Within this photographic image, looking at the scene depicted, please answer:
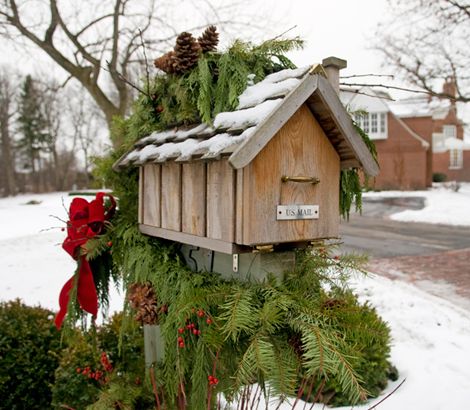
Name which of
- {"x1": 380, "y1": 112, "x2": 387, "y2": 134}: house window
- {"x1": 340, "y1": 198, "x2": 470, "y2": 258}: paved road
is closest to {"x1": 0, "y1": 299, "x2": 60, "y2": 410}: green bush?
{"x1": 340, "y1": 198, "x2": 470, "y2": 258}: paved road

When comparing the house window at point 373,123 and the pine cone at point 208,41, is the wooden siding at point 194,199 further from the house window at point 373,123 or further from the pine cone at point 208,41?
the house window at point 373,123

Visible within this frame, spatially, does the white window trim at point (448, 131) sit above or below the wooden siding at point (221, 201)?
above

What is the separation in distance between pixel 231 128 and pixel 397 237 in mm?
9710

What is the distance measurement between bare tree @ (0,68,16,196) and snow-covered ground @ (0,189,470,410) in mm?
23431

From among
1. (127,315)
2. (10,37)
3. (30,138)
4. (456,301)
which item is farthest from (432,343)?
(30,138)

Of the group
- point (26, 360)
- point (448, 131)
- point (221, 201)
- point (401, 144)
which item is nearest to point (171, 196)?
point (221, 201)

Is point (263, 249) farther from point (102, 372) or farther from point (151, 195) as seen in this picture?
point (102, 372)

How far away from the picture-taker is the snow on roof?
1.31 metres

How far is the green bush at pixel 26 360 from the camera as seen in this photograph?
9.39ft

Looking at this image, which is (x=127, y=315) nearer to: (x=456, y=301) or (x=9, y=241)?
(x=456, y=301)

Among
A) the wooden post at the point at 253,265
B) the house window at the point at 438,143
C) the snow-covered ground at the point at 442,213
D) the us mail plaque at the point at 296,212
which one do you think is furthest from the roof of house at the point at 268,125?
the house window at the point at 438,143

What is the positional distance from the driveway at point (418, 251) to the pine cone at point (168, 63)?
7.17ft

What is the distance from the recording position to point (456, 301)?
533 cm

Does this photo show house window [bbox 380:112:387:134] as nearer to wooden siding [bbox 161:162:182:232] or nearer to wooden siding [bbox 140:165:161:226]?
wooden siding [bbox 140:165:161:226]
